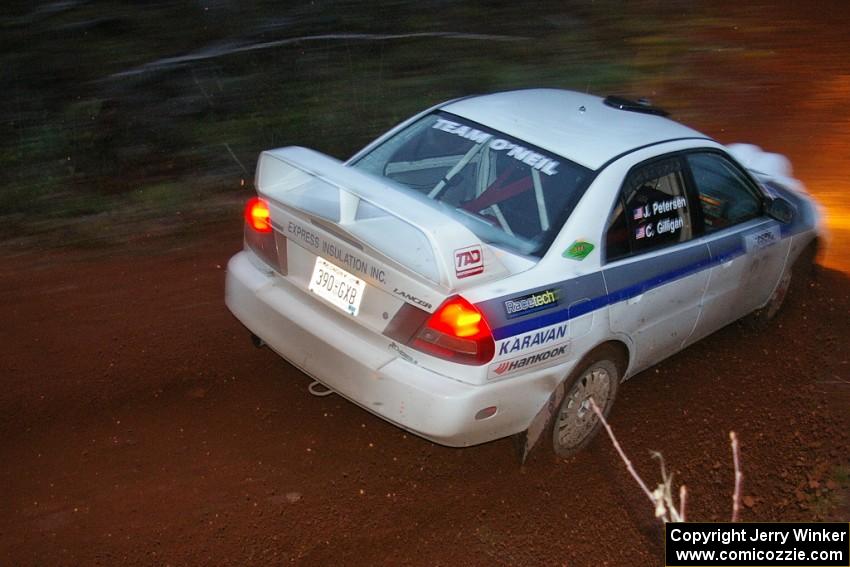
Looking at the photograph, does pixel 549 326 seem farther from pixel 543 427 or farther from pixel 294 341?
pixel 294 341

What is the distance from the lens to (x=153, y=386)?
4824 millimetres

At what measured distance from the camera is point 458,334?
371 centimetres

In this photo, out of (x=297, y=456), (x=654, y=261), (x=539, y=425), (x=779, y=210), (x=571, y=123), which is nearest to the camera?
(x=539, y=425)

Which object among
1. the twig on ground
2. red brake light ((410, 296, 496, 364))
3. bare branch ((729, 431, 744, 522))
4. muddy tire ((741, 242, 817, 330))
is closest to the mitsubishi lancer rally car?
red brake light ((410, 296, 496, 364))

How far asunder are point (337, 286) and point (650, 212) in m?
1.61

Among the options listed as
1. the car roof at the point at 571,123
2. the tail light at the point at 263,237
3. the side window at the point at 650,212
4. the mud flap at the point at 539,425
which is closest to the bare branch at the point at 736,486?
the mud flap at the point at 539,425

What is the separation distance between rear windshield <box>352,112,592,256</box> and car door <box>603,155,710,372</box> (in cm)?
31

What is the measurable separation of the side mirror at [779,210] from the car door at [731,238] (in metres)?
0.08

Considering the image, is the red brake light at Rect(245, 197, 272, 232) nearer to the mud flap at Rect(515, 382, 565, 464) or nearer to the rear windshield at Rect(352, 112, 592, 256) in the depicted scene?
the rear windshield at Rect(352, 112, 592, 256)

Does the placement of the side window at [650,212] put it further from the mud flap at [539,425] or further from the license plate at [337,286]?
the license plate at [337,286]

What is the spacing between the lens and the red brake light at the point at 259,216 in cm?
437

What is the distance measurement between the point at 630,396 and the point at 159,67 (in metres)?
5.31

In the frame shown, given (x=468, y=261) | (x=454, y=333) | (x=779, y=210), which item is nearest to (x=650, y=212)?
(x=779, y=210)

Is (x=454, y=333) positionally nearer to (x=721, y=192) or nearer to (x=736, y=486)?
(x=736, y=486)
